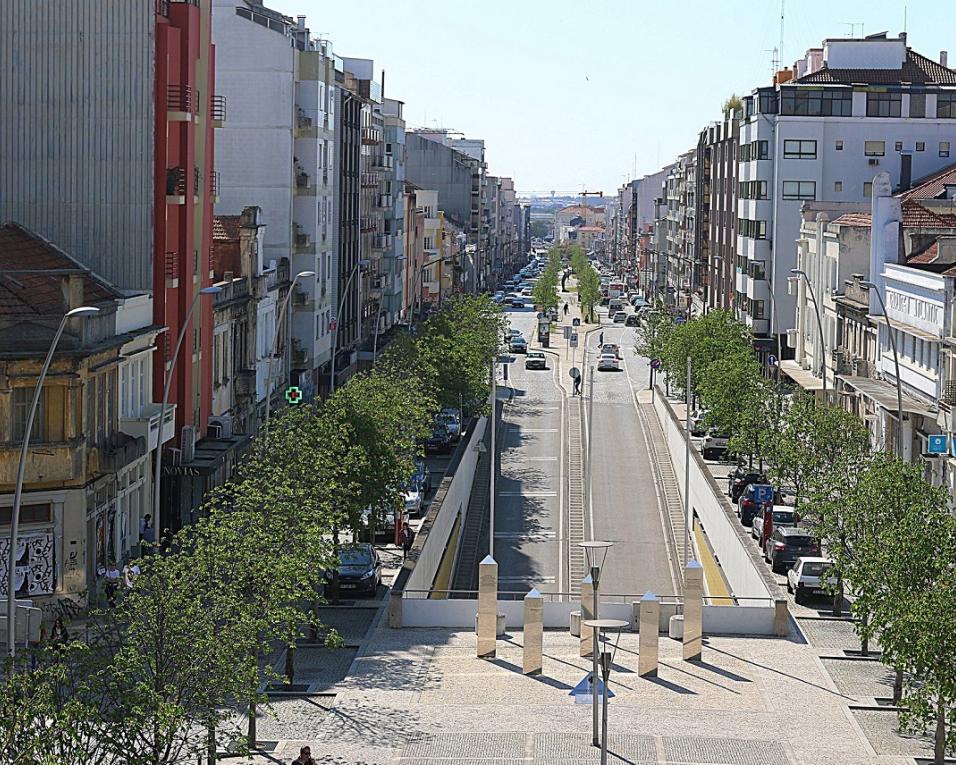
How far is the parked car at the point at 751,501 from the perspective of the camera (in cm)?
6550

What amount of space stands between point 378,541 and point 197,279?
11188 millimetres

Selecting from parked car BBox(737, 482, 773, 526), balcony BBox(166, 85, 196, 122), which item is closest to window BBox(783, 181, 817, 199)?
parked car BBox(737, 482, 773, 526)

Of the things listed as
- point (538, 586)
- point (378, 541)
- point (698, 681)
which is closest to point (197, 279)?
point (378, 541)

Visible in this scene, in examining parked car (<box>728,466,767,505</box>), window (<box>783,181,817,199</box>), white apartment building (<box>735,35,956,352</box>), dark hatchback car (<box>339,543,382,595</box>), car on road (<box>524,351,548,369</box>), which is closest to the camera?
dark hatchback car (<box>339,543,382,595</box>)

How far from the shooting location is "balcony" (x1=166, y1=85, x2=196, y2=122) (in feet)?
190

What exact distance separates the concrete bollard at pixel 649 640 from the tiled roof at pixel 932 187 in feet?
172

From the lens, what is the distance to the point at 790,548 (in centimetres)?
5538

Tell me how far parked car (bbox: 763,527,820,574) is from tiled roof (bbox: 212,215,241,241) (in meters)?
28.6

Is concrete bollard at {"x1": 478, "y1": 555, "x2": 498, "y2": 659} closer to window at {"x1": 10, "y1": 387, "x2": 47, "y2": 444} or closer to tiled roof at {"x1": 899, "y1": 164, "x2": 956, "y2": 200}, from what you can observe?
window at {"x1": 10, "y1": 387, "x2": 47, "y2": 444}

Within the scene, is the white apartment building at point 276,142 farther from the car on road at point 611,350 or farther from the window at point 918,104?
the car on road at point 611,350

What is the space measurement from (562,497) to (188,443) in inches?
874

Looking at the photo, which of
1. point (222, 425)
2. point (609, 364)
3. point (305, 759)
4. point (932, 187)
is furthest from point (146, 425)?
point (609, 364)

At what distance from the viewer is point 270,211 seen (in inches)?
3408

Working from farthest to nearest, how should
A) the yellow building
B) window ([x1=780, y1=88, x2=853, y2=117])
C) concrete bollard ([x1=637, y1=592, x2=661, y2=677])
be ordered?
window ([x1=780, y1=88, x2=853, y2=117]) < the yellow building < concrete bollard ([x1=637, y1=592, x2=661, y2=677])
